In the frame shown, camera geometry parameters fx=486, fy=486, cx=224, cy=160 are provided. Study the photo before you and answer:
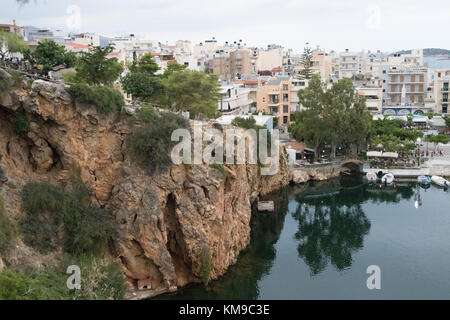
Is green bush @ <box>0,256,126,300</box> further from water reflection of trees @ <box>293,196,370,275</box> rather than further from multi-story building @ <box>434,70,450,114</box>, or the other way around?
multi-story building @ <box>434,70,450,114</box>

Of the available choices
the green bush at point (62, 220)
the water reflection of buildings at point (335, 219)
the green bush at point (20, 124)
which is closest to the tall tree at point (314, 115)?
the water reflection of buildings at point (335, 219)

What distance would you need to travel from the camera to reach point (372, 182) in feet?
141

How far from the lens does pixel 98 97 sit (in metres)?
21.6

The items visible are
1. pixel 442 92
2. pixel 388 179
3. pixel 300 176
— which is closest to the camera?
pixel 388 179

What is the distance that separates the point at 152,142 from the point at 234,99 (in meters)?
36.1

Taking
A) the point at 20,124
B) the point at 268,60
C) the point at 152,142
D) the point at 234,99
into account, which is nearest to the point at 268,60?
the point at 268,60

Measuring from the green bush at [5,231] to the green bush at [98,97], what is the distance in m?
5.63

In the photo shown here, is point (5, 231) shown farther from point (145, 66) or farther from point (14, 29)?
point (14, 29)

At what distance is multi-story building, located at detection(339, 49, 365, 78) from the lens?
87062 mm

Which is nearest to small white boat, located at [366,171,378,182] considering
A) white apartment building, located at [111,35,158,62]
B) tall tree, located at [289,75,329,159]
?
tall tree, located at [289,75,329,159]
